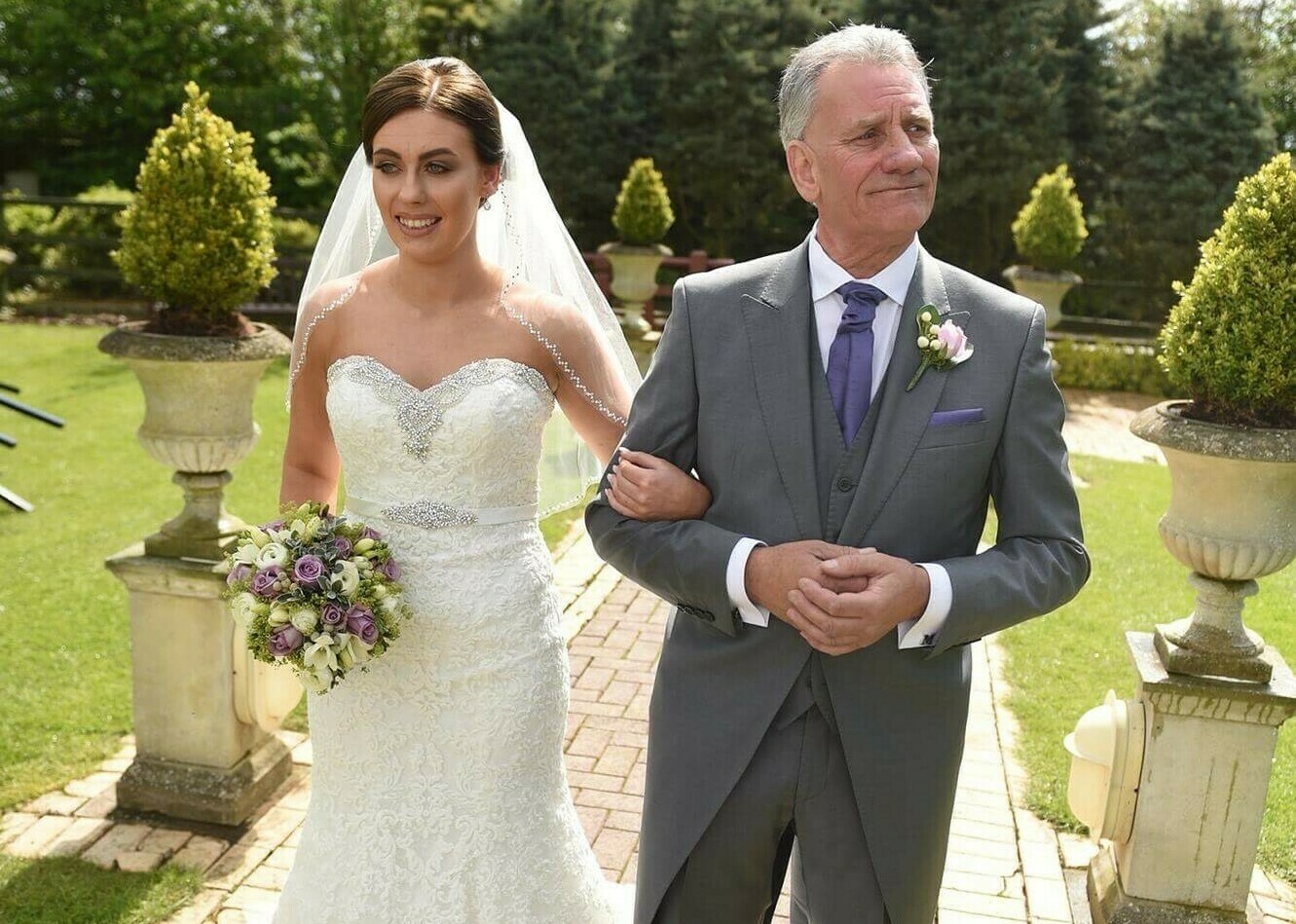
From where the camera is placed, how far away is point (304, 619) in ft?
8.71

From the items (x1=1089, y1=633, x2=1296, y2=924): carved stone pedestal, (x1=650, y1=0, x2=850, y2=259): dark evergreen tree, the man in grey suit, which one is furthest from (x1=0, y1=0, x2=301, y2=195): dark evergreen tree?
the man in grey suit

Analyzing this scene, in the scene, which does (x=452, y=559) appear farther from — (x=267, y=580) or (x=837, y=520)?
(x=837, y=520)

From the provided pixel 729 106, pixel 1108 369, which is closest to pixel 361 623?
pixel 1108 369

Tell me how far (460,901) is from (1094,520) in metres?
7.49

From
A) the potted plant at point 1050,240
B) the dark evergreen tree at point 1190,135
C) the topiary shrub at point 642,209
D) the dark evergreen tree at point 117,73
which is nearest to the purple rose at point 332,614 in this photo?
the topiary shrub at point 642,209

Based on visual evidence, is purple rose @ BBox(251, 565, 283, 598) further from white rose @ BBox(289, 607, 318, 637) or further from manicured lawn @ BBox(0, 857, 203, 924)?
manicured lawn @ BBox(0, 857, 203, 924)

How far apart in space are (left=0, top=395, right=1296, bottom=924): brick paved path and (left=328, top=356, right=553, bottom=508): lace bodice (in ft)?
5.42

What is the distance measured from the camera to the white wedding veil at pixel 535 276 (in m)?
3.07

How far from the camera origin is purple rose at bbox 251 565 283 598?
8.82 ft

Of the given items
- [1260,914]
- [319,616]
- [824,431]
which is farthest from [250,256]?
[1260,914]

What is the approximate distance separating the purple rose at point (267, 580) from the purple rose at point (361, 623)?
18 cm

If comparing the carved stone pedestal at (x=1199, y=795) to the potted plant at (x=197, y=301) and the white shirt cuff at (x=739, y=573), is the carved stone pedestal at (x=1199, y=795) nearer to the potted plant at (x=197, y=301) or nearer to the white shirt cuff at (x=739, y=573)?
the white shirt cuff at (x=739, y=573)

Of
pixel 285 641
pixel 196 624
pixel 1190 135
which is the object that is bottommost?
pixel 196 624

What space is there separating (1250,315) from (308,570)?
2722mm
